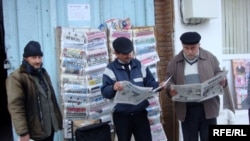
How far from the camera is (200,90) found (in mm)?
2977

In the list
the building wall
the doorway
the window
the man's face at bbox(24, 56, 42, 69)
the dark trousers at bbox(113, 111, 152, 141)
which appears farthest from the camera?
the doorway

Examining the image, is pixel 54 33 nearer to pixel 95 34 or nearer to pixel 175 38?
pixel 95 34

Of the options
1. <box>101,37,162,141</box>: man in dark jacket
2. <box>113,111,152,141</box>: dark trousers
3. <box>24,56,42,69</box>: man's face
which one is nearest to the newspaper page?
<box>101,37,162,141</box>: man in dark jacket

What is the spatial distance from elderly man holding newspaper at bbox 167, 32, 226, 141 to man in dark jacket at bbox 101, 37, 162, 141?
328mm

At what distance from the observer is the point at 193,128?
10.6ft

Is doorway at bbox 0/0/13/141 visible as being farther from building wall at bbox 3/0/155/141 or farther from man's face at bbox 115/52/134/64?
man's face at bbox 115/52/134/64

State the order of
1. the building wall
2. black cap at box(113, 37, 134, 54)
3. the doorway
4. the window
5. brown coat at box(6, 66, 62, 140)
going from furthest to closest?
1. the doorway
2. the window
3. the building wall
4. black cap at box(113, 37, 134, 54)
5. brown coat at box(6, 66, 62, 140)

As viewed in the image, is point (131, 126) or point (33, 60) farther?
point (131, 126)

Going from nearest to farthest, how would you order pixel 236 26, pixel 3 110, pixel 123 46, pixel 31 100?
pixel 31 100
pixel 123 46
pixel 236 26
pixel 3 110

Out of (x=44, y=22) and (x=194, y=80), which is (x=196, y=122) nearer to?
(x=194, y=80)

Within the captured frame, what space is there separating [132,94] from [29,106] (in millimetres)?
974

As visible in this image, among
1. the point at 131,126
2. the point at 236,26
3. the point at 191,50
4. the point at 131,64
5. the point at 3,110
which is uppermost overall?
the point at 236,26

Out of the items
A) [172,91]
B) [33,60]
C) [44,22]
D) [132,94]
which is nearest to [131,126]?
[132,94]

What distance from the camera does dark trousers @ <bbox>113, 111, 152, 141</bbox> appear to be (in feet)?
10.2
